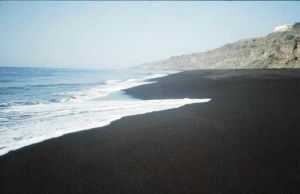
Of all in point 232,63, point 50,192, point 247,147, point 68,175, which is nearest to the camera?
point 50,192

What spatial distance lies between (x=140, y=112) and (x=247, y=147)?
7.25 m

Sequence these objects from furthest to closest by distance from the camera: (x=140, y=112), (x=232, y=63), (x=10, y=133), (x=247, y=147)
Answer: (x=232, y=63) → (x=140, y=112) → (x=10, y=133) → (x=247, y=147)

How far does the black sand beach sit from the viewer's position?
5797mm

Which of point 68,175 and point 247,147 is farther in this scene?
point 247,147

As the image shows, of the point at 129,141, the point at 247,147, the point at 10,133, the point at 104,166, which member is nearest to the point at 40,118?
the point at 10,133

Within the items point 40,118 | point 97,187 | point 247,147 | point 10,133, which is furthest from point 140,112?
point 97,187

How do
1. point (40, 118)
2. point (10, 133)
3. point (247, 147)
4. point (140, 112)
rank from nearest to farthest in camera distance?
point (247, 147) < point (10, 133) < point (40, 118) < point (140, 112)

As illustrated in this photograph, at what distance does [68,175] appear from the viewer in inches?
251

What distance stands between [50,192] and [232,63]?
106 metres

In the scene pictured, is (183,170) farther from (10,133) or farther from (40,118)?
(40,118)

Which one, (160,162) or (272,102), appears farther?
(272,102)

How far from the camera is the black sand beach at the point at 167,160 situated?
19.0 ft

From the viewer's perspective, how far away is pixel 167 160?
7.20m

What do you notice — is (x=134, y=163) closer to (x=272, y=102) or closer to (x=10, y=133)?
(x=10, y=133)
